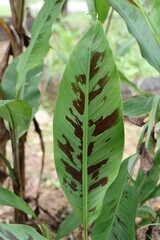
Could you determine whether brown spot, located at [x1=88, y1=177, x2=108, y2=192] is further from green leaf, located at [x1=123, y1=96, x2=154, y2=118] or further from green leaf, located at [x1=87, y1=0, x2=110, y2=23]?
green leaf, located at [x1=87, y1=0, x2=110, y2=23]

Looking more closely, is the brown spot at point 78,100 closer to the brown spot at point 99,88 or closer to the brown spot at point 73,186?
the brown spot at point 99,88

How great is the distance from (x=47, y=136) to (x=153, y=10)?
1.46 meters

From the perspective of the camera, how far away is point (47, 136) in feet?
7.00

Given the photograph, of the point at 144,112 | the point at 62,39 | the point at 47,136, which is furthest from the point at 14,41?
the point at 62,39

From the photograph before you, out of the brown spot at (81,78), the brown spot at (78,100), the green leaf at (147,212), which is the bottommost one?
the green leaf at (147,212)

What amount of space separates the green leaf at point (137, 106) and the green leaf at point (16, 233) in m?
0.25

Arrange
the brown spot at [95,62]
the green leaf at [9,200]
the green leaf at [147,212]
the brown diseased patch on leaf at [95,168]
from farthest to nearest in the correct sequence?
the green leaf at [147,212], the green leaf at [9,200], the brown diseased patch on leaf at [95,168], the brown spot at [95,62]

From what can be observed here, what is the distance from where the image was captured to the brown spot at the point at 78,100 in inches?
25.0

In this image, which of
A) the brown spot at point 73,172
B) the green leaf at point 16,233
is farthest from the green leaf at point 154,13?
the green leaf at point 16,233

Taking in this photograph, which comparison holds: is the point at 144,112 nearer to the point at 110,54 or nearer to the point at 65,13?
the point at 110,54

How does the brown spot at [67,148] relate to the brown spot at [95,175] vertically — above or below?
above

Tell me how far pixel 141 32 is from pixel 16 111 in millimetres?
260

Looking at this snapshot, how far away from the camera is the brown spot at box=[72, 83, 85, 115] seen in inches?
25.0

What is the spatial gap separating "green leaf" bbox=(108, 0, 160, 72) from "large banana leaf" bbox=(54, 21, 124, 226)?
0.58ft
